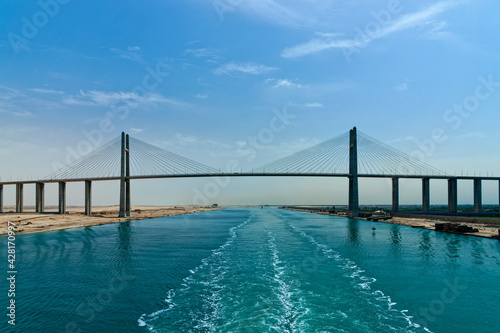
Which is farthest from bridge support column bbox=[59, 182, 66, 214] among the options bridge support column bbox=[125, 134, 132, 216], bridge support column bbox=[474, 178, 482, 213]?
bridge support column bbox=[474, 178, 482, 213]

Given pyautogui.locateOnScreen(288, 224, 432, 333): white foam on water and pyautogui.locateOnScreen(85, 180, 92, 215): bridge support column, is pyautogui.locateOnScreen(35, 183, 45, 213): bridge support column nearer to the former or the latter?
pyautogui.locateOnScreen(85, 180, 92, 215): bridge support column

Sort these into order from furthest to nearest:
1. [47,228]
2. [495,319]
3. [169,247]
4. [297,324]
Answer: [47,228]
[169,247]
[495,319]
[297,324]

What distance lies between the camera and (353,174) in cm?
9769

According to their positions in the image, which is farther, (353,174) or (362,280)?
(353,174)

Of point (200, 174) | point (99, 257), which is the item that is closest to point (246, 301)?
point (99, 257)

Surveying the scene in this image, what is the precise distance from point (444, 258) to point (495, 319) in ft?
55.2

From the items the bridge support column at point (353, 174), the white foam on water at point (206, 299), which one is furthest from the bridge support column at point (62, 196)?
the bridge support column at point (353, 174)

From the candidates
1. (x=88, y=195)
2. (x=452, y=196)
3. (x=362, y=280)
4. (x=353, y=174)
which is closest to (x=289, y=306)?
(x=362, y=280)

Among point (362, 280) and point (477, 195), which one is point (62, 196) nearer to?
point (362, 280)

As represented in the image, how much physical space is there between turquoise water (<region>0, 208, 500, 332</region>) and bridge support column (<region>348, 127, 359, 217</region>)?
6541 centimetres

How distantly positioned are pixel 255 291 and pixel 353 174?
283ft

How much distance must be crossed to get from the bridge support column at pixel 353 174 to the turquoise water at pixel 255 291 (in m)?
65.4

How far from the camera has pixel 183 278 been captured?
2188cm

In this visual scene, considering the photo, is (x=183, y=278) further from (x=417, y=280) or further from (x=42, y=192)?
(x=42, y=192)
